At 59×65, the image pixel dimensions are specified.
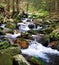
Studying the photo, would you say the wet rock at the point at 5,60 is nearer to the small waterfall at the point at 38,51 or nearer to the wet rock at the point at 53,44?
the small waterfall at the point at 38,51

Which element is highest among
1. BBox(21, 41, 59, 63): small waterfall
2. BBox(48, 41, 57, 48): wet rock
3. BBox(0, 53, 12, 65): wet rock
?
BBox(0, 53, 12, 65): wet rock

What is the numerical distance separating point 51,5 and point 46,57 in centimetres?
2401

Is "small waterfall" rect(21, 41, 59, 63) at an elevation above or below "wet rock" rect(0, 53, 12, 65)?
below

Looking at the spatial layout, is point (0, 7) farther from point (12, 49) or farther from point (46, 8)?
point (12, 49)

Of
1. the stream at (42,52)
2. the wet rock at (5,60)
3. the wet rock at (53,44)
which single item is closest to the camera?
the wet rock at (5,60)

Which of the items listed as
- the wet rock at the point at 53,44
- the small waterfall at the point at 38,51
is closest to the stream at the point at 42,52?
the small waterfall at the point at 38,51

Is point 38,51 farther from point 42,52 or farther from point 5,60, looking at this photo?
point 5,60

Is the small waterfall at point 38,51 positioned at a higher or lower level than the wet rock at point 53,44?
lower

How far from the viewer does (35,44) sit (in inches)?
490

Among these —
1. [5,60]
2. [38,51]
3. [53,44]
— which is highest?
[5,60]

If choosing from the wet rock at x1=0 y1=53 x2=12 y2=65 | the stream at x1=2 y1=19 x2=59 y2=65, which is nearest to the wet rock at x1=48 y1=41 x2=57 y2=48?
the stream at x1=2 y1=19 x2=59 y2=65

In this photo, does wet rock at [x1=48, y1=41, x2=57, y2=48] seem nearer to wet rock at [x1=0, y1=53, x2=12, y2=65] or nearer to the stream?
the stream

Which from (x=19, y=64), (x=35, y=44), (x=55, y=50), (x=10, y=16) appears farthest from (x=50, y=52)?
(x=10, y=16)

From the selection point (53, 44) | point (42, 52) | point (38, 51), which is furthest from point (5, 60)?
point (53, 44)
